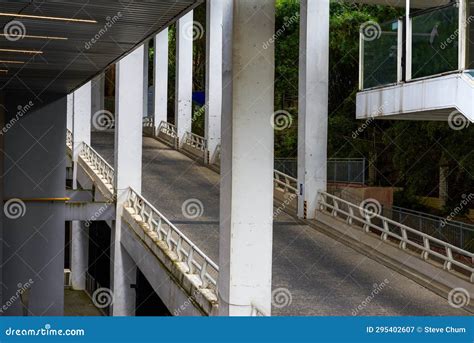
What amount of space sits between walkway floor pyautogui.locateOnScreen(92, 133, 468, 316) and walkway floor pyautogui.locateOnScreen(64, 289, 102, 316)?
4.75 metres

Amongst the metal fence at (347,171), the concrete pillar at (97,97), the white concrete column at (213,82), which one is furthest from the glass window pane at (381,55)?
the concrete pillar at (97,97)

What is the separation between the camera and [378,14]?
32.1m

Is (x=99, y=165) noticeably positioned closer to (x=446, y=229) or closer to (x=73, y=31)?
(x=446, y=229)

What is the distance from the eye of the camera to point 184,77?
40781 mm

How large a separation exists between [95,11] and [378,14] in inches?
904

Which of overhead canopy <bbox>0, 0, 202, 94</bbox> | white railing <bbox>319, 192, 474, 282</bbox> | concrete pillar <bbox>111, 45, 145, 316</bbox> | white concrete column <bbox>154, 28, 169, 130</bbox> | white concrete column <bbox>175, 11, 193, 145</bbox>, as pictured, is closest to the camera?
overhead canopy <bbox>0, 0, 202, 94</bbox>

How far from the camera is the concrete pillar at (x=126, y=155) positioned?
948 inches

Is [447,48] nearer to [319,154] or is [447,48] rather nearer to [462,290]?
[462,290]

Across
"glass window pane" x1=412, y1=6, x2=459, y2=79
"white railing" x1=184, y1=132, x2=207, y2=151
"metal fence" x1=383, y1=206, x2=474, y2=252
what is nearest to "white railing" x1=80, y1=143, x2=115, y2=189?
"white railing" x1=184, y1=132, x2=207, y2=151

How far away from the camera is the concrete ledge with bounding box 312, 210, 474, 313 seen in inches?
660

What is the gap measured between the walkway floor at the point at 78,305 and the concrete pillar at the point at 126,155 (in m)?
3.57

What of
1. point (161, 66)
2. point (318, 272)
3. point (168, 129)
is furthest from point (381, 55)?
point (161, 66)

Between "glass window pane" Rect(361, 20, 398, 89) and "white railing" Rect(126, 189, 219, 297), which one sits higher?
"glass window pane" Rect(361, 20, 398, 89)

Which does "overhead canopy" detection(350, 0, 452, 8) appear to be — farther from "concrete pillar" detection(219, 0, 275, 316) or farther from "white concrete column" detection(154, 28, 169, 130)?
"white concrete column" detection(154, 28, 169, 130)
